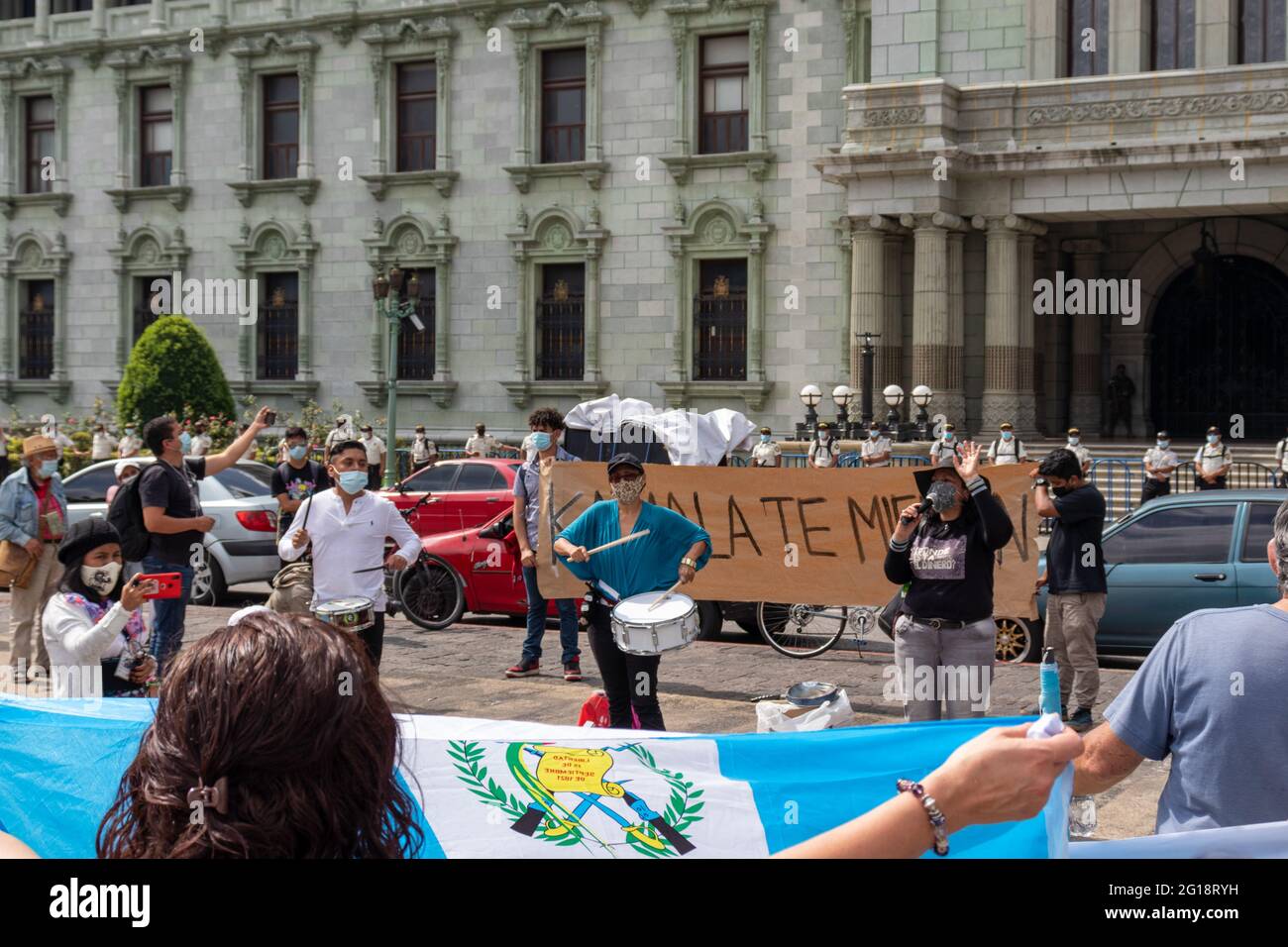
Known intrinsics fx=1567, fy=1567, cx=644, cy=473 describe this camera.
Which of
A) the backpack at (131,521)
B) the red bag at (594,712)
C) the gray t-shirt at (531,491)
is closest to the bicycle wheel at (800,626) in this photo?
the gray t-shirt at (531,491)

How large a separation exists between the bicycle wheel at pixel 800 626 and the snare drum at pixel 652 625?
5018 mm

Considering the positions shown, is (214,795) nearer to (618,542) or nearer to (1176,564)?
(618,542)

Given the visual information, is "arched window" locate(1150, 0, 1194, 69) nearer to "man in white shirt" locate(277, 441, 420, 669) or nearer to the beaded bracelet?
"man in white shirt" locate(277, 441, 420, 669)

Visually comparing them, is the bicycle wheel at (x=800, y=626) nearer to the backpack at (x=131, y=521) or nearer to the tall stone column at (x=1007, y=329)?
the backpack at (x=131, y=521)

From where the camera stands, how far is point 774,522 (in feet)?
42.3

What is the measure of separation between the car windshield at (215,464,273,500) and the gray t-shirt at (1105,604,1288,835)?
14.3 meters

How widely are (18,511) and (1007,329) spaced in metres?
21.5

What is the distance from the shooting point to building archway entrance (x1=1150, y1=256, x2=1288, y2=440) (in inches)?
1177

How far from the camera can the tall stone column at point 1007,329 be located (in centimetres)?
2930

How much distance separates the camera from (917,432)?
28.3 m

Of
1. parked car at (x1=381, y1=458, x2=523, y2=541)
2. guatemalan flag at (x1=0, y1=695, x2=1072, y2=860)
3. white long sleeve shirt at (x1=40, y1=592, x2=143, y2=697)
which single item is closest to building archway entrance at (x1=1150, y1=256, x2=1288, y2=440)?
parked car at (x1=381, y1=458, x2=523, y2=541)
